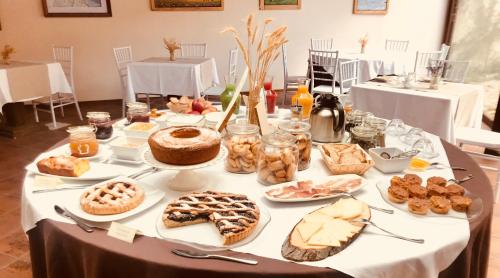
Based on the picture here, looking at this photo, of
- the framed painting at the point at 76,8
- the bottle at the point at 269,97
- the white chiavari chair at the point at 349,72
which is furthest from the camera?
the framed painting at the point at 76,8

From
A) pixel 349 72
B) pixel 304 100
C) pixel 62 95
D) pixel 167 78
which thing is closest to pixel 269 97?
pixel 304 100

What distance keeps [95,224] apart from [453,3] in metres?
6.93

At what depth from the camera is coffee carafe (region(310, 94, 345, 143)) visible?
146 cm

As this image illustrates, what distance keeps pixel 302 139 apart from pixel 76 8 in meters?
4.96

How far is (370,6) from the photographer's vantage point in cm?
613

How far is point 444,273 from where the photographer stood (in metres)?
0.92

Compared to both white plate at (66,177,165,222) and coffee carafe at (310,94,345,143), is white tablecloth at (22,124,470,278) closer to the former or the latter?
white plate at (66,177,165,222)

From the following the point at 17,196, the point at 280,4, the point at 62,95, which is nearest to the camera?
the point at 17,196

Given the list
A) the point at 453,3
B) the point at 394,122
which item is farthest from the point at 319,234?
the point at 453,3

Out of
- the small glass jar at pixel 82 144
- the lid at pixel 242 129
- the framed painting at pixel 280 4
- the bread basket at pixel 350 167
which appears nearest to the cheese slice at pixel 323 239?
the bread basket at pixel 350 167

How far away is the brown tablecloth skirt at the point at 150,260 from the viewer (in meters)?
0.78

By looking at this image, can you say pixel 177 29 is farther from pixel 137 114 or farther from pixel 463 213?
pixel 463 213

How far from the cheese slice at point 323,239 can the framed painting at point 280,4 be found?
17.6 feet

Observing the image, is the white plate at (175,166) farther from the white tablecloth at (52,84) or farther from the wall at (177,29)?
the wall at (177,29)
